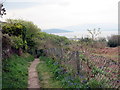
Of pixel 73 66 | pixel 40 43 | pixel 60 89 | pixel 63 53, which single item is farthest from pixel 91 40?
pixel 60 89

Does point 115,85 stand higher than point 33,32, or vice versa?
point 33,32

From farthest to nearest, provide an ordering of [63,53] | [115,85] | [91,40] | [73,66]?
[91,40], [63,53], [73,66], [115,85]

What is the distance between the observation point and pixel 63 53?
9820mm

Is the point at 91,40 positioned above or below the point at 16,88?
above

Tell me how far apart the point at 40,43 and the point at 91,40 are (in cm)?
604

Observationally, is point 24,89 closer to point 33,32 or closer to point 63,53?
point 63,53

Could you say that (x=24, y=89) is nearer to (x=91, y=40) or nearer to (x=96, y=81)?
(x=96, y=81)

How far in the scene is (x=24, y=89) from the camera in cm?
625

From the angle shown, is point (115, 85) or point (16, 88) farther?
point (16, 88)

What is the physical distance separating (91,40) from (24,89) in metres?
15.5

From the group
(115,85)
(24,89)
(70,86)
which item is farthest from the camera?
(24,89)

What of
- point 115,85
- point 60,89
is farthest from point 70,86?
point 115,85

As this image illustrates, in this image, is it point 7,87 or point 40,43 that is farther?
point 40,43

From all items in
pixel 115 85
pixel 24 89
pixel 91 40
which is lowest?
pixel 24 89
